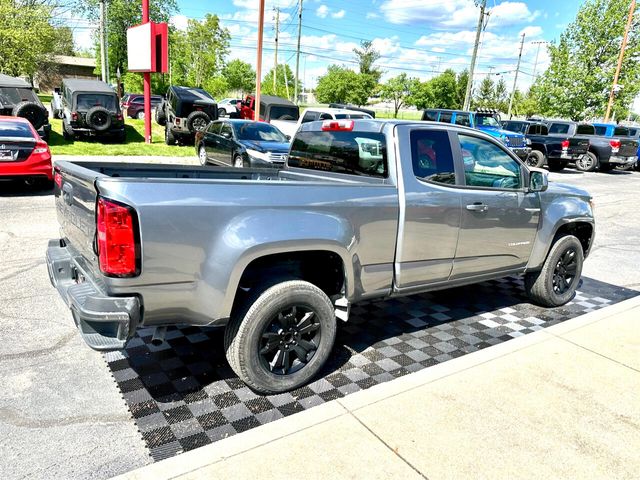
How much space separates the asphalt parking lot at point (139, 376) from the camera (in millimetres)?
2670

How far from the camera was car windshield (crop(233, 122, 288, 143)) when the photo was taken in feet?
42.4

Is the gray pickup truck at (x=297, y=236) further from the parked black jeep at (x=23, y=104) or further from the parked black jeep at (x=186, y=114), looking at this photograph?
the parked black jeep at (x=186, y=114)

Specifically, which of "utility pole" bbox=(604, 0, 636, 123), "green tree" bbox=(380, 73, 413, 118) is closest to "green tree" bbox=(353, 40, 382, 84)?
"green tree" bbox=(380, 73, 413, 118)

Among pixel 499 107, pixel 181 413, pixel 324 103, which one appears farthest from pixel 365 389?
pixel 499 107

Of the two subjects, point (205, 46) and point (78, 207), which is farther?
point (205, 46)

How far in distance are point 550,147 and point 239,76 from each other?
52030 millimetres

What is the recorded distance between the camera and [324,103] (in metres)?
71.7

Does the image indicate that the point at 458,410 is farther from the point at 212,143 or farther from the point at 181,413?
the point at 212,143

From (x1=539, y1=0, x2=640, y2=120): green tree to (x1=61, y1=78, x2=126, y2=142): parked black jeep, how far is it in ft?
90.7

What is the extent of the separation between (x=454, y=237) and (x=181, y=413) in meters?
2.47

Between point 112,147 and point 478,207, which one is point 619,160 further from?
point 478,207

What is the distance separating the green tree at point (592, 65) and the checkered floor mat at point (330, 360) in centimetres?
3065

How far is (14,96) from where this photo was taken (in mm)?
14312

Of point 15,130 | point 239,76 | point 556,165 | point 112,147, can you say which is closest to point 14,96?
point 112,147
